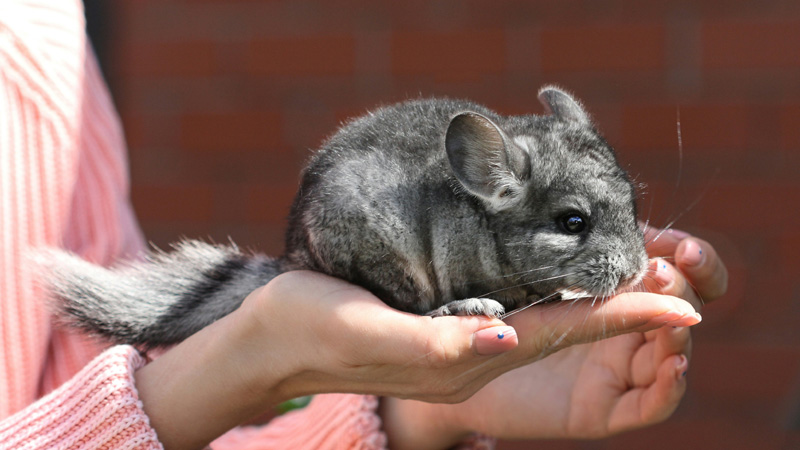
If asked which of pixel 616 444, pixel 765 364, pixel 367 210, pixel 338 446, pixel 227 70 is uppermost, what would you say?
pixel 227 70

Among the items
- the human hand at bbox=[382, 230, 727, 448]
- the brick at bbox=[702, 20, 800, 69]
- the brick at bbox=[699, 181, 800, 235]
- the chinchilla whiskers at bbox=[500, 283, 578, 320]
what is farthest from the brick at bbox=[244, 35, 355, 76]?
the chinchilla whiskers at bbox=[500, 283, 578, 320]

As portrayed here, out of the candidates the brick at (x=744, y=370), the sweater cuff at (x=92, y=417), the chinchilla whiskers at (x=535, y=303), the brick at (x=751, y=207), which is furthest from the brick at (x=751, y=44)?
the sweater cuff at (x=92, y=417)

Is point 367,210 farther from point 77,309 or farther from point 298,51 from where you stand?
point 298,51

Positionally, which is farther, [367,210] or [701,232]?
[701,232]

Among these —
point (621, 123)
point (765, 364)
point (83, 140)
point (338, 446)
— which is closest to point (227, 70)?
point (83, 140)

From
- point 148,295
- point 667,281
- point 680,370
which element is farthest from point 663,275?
point 148,295

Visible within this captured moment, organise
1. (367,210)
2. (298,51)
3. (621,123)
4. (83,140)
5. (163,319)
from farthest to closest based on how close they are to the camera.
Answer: (298,51) → (621,123) → (83,140) → (163,319) → (367,210)

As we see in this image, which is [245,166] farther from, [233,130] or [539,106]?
[539,106]
